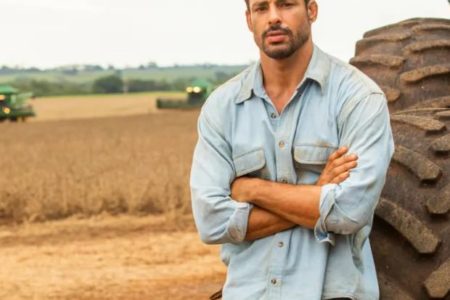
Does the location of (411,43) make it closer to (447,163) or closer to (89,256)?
(447,163)

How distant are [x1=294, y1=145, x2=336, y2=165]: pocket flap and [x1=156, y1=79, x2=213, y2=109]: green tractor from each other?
42.8 meters

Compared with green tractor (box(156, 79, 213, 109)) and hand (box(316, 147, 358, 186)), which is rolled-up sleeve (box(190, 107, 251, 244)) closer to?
hand (box(316, 147, 358, 186))

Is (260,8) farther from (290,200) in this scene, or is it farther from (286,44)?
(290,200)

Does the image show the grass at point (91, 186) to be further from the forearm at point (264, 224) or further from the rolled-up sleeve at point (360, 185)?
the rolled-up sleeve at point (360, 185)

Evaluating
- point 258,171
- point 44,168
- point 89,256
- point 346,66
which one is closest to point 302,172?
point 258,171

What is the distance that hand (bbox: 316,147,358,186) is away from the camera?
320 cm

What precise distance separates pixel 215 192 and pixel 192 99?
44.2m

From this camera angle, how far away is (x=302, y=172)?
3.36 metres

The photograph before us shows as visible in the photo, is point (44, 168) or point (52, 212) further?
point (44, 168)

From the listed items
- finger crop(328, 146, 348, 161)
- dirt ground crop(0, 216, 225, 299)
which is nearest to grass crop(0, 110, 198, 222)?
dirt ground crop(0, 216, 225, 299)

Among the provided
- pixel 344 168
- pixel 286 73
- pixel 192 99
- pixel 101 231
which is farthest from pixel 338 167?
pixel 192 99

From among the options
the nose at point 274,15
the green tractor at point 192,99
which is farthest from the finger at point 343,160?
the green tractor at point 192,99

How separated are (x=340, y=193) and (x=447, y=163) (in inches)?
19.1

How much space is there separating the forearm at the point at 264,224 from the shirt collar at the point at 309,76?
0.37m
